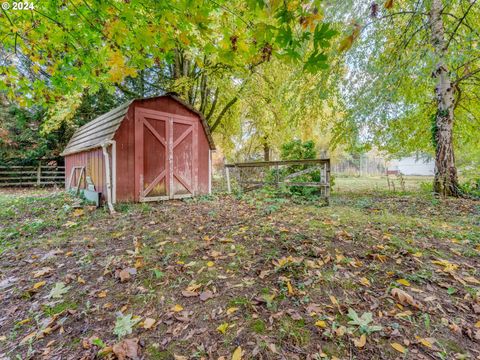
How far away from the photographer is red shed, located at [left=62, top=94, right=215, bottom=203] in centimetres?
623

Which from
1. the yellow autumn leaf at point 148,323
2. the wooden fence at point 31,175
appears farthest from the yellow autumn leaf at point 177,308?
the wooden fence at point 31,175

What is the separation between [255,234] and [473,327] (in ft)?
8.20

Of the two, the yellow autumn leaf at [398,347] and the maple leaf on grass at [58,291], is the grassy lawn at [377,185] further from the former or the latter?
the maple leaf on grass at [58,291]

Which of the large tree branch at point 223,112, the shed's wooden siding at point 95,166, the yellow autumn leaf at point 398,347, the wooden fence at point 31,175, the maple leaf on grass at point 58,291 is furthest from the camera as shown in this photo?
the wooden fence at point 31,175

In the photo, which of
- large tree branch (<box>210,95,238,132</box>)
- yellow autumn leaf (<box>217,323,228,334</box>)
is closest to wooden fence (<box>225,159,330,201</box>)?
large tree branch (<box>210,95,238,132</box>)

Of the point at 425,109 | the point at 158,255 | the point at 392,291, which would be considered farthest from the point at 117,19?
the point at 425,109

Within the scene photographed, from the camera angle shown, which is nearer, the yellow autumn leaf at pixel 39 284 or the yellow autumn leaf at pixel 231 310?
the yellow autumn leaf at pixel 231 310

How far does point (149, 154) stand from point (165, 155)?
484 millimetres

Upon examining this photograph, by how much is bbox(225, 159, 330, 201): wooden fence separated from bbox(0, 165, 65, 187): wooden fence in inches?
442

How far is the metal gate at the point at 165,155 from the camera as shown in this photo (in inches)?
261

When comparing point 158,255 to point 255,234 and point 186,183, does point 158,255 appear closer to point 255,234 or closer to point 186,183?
point 255,234

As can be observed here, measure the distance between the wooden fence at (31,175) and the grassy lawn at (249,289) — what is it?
1124 centimetres

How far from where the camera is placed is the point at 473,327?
1.87 meters

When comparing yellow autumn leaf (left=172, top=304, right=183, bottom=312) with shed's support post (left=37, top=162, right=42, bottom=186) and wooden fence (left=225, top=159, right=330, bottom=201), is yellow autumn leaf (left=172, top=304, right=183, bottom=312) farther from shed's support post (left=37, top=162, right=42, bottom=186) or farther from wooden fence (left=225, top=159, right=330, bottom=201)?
shed's support post (left=37, top=162, right=42, bottom=186)
